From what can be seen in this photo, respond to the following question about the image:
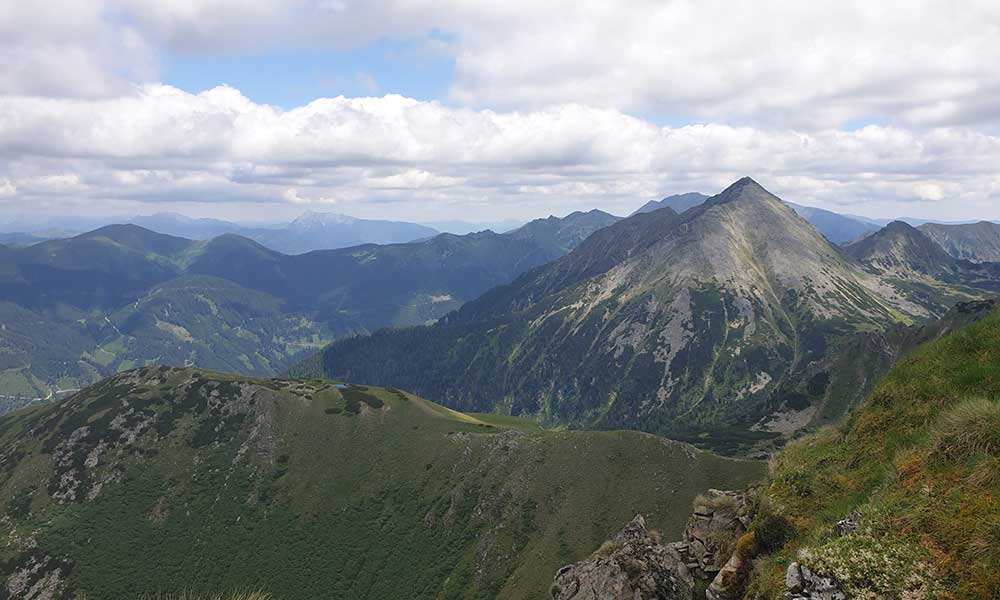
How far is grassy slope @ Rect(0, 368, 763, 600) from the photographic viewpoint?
127375 mm

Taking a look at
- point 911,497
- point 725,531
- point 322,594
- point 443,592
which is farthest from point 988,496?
point 322,594

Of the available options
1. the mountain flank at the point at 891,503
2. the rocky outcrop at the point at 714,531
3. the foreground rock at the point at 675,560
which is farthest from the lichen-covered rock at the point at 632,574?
the rocky outcrop at the point at 714,531

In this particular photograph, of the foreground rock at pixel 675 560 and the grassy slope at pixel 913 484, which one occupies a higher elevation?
the grassy slope at pixel 913 484

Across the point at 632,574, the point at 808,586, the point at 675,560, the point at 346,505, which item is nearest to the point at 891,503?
the point at 808,586

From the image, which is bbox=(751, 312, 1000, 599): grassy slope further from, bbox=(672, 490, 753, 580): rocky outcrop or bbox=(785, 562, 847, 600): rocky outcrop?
bbox=(672, 490, 753, 580): rocky outcrop

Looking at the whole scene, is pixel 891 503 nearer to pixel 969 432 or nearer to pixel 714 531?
pixel 969 432

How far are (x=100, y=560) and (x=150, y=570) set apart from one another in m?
16.4

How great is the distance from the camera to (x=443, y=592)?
125m

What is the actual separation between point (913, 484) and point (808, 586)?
590cm

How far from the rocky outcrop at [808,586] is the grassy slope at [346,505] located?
331 ft

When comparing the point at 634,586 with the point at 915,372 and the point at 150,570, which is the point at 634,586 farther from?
the point at 150,570

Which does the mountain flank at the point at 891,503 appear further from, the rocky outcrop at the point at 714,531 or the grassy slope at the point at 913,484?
the rocky outcrop at the point at 714,531

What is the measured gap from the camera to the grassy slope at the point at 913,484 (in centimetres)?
1563

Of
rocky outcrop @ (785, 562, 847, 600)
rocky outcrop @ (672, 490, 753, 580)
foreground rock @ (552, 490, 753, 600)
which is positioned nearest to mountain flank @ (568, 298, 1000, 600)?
rocky outcrop @ (785, 562, 847, 600)
